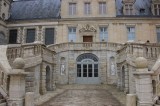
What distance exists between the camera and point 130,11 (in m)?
30.4

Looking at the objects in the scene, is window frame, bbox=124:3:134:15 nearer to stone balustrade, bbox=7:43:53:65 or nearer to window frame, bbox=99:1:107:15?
window frame, bbox=99:1:107:15

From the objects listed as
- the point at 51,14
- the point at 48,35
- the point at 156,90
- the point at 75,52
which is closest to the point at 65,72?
the point at 75,52

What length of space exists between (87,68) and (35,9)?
1385 cm

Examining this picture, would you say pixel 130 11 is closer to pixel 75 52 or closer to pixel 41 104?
pixel 75 52

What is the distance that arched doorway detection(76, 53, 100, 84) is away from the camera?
23.1 meters

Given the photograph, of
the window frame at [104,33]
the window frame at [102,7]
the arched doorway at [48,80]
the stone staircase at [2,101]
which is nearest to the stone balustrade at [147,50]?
the arched doorway at [48,80]

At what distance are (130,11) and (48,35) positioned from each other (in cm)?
1069

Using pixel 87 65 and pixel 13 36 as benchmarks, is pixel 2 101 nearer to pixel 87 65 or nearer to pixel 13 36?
pixel 87 65

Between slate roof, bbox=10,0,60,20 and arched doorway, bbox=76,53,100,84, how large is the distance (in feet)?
29.8

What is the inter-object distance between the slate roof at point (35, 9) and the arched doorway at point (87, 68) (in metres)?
9.07

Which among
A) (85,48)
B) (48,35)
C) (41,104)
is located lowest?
(41,104)

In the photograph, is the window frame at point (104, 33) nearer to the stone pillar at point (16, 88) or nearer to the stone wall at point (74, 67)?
the stone wall at point (74, 67)

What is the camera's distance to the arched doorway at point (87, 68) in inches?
908

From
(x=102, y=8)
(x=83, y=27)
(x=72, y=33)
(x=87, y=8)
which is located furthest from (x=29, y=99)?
(x=102, y=8)
